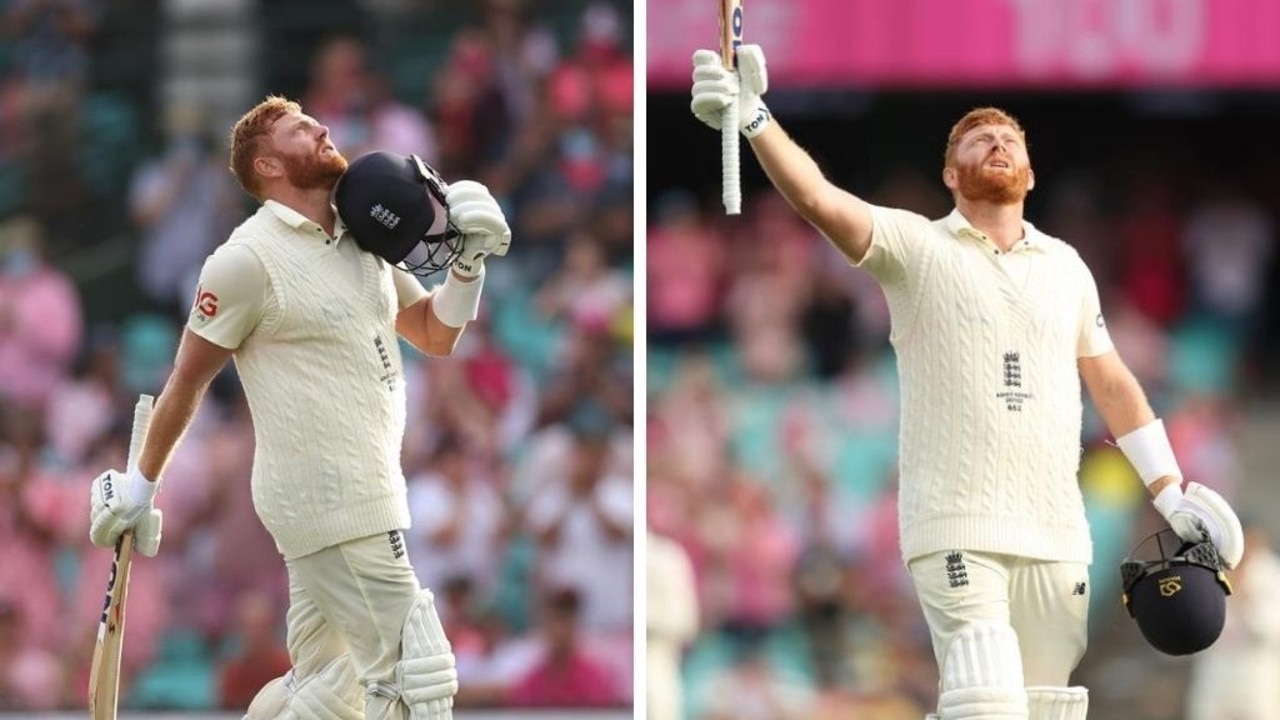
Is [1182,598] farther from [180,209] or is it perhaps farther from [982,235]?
[180,209]

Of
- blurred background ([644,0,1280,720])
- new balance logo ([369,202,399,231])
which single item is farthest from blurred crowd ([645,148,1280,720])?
new balance logo ([369,202,399,231])

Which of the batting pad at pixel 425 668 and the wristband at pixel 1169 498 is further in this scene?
the wristband at pixel 1169 498

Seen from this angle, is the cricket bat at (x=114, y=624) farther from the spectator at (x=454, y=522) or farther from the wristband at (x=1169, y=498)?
the spectator at (x=454, y=522)

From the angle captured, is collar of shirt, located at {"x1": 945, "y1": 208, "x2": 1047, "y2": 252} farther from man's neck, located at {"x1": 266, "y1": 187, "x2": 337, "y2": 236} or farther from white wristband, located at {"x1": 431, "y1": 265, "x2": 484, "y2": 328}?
man's neck, located at {"x1": 266, "y1": 187, "x2": 337, "y2": 236}

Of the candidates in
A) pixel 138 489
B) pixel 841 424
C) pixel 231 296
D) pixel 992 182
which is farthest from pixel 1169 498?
pixel 841 424

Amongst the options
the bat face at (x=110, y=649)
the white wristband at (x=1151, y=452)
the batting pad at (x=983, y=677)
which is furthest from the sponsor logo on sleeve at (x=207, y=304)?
the white wristband at (x=1151, y=452)
